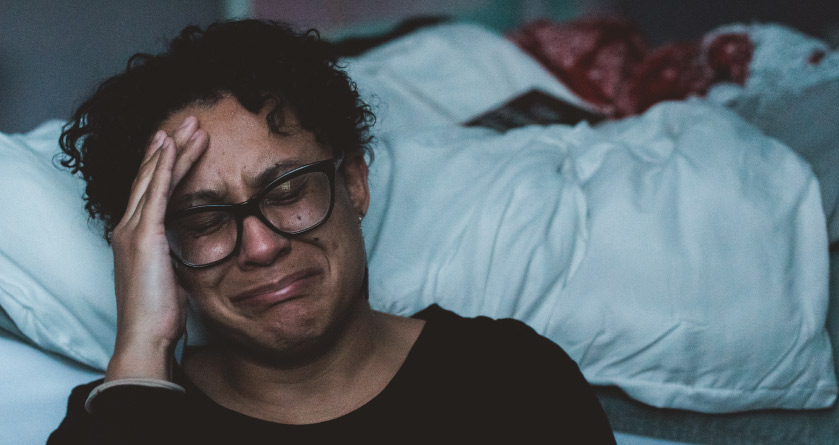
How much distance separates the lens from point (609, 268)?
109cm

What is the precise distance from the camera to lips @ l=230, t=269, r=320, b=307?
31.7 inches

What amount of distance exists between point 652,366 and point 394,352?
0.41 meters

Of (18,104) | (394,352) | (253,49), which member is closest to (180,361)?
(394,352)

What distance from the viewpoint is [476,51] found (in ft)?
6.81

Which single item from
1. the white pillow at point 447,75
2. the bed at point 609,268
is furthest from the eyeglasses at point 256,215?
the white pillow at point 447,75

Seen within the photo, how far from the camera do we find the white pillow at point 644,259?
1.04 meters

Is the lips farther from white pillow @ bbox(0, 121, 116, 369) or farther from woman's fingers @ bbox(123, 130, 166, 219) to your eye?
white pillow @ bbox(0, 121, 116, 369)

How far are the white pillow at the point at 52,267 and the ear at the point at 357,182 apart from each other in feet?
1.26

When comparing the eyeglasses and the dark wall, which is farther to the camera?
the dark wall

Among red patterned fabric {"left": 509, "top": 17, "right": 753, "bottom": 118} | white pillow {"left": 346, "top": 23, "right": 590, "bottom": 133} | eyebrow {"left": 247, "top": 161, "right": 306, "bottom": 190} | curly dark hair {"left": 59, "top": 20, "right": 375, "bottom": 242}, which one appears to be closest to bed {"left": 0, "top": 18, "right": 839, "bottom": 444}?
curly dark hair {"left": 59, "top": 20, "right": 375, "bottom": 242}

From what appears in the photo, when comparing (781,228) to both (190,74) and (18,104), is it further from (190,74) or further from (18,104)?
(18,104)

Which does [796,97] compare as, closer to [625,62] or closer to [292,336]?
[625,62]

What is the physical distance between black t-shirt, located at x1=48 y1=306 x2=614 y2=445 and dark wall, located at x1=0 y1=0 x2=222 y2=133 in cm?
131

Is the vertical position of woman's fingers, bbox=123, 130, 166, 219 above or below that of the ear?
above
